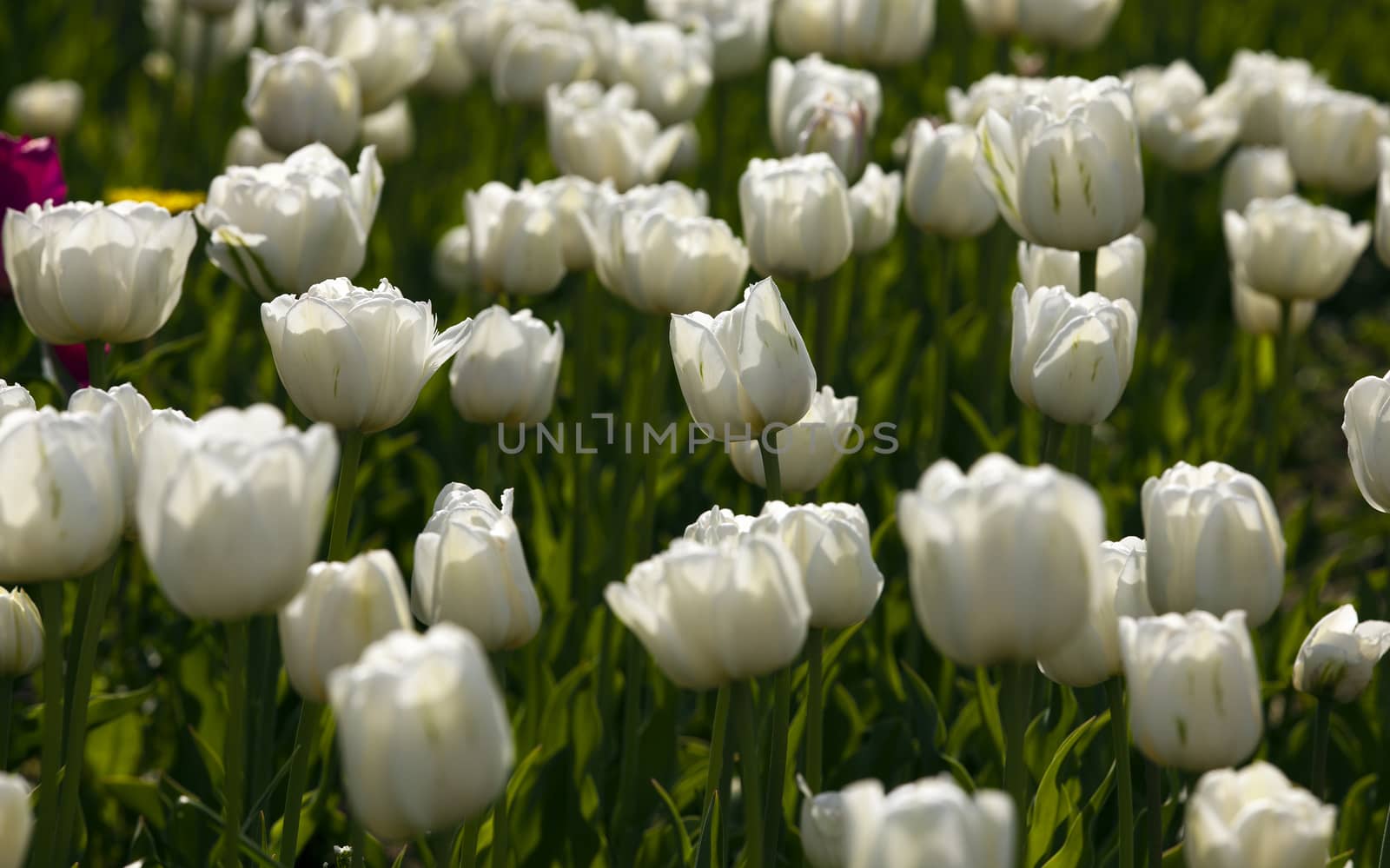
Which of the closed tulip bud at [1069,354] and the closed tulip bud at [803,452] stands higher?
the closed tulip bud at [1069,354]

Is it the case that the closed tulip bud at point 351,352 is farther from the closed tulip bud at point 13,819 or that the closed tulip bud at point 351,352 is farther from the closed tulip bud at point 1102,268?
the closed tulip bud at point 1102,268

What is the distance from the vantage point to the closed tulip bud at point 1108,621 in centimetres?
127

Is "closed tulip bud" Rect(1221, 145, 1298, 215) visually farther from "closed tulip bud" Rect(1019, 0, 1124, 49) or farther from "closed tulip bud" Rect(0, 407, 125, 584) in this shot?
"closed tulip bud" Rect(0, 407, 125, 584)

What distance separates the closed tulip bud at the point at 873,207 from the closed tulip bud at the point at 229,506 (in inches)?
60.9

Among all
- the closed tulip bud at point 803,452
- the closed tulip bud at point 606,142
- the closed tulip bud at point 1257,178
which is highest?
the closed tulip bud at point 803,452

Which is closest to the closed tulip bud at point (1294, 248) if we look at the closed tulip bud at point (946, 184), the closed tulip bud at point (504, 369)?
the closed tulip bud at point (946, 184)

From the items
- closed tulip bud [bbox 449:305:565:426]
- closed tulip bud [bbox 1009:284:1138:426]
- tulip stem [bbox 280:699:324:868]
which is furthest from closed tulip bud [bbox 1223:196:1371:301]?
tulip stem [bbox 280:699:324:868]

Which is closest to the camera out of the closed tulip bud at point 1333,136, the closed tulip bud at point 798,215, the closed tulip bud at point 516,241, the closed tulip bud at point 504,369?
the closed tulip bud at point 504,369

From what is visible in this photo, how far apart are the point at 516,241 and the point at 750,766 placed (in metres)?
1.33

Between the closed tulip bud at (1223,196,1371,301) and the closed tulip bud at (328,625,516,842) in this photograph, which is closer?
the closed tulip bud at (328,625,516,842)

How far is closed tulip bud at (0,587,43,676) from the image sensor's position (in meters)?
1.39

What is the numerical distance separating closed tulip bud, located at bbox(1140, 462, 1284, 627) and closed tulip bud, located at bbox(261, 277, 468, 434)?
67 centimetres

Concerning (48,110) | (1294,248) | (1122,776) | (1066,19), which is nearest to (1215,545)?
(1122,776)

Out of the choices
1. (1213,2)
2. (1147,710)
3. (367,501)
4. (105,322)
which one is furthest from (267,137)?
(1213,2)
